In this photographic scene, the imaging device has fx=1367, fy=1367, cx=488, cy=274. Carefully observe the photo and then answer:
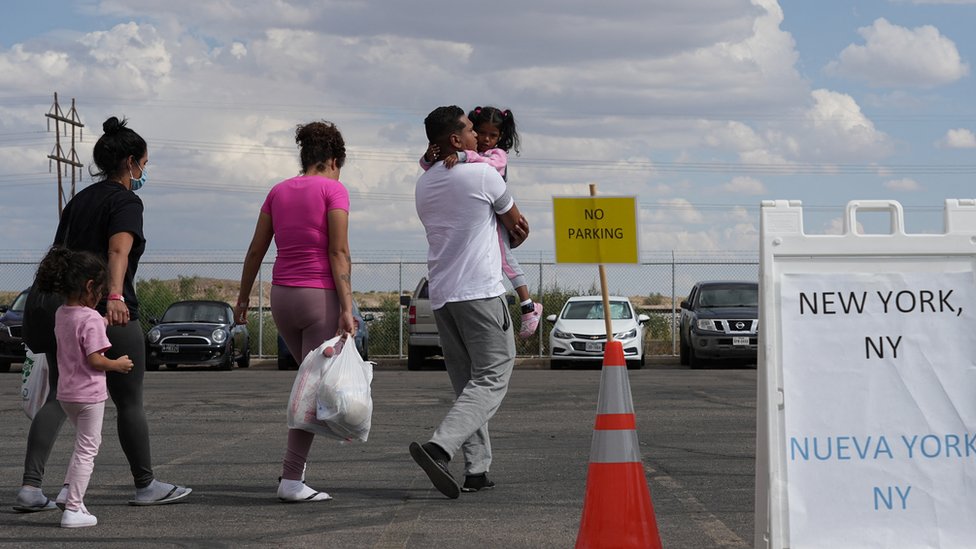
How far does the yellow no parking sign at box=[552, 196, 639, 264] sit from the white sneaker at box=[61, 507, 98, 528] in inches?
96.2

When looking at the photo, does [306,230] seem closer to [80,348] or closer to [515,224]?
[515,224]

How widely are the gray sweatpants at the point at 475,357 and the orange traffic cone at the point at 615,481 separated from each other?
4.07ft

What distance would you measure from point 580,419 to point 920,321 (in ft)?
25.1

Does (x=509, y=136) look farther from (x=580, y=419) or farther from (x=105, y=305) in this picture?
(x=580, y=419)

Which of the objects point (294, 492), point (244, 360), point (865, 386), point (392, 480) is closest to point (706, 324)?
point (244, 360)

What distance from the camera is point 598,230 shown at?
572 cm

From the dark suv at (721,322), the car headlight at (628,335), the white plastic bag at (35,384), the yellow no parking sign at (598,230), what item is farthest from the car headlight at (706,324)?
the yellow no parking sign at (598,230)

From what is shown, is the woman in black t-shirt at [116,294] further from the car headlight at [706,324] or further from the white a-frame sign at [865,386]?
the car headlight at [706,324]

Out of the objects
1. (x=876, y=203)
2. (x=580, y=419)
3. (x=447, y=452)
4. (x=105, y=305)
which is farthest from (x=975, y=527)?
(x=580, y=419)

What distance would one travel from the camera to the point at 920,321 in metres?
4.58

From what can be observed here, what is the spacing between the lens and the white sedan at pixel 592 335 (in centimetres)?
2444

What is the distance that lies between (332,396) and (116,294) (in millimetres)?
1127

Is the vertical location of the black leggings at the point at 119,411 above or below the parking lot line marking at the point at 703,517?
above

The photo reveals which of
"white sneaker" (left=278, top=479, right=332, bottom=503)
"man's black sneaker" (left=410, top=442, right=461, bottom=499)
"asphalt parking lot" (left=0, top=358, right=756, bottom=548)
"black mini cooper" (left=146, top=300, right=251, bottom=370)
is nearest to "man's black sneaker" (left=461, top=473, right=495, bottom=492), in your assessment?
"asphalt parking lot" (left=0, top=358, right=756, bottom=548)
